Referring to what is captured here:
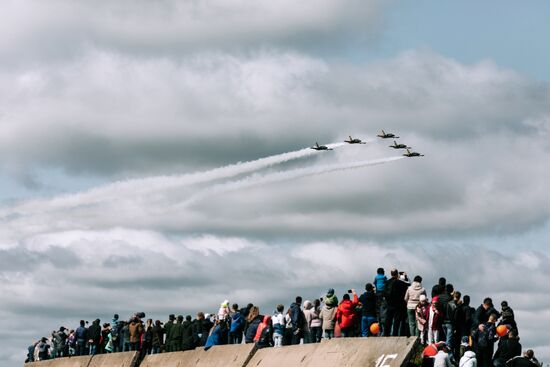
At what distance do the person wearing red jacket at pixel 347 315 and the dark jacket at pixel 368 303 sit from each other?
0.56 metres

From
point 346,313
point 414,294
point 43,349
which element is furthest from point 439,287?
point 43,349

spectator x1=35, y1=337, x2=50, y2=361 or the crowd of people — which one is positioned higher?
spectator x1=35, y1=337, x2=50, y2=361

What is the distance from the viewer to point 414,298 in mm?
31344

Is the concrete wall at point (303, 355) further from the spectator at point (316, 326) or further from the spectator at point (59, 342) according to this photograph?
the spectator at point (59, 342)

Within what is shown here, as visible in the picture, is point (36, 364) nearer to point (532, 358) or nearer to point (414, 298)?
point (414, 298)

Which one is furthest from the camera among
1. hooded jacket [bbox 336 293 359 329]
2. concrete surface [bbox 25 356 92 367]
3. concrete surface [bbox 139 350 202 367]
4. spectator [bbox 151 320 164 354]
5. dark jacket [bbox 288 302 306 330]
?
concrete surface [bbox 25 356 92 367]

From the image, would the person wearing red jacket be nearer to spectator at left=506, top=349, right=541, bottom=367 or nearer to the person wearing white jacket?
the person wearing white jacket

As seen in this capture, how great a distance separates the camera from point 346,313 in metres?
33.1

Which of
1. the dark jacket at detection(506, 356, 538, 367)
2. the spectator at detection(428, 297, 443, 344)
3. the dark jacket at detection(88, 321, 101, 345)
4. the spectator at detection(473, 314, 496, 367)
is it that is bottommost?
the dark jacket at detection(506, 356, 538, 367)

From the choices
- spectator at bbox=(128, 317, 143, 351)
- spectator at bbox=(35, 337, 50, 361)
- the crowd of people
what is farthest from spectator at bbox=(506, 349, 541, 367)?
spectator at bbox=(35, 337, 50, 361)

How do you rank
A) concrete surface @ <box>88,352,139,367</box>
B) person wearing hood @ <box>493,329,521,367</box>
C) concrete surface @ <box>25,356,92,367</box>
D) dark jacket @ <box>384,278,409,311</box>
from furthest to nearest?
concrete surface @ <box>25,356,92,367</box> < concrete surface @ <box>88,352,139,367</box> < dark jacket @ <box>384,278,409,311</box> < person wearing hood @ <box>493,329,521,367</box>

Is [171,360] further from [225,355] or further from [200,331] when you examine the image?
[225,355]

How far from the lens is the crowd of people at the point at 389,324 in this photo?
28.7m

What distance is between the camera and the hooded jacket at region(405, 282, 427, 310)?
103 ft
